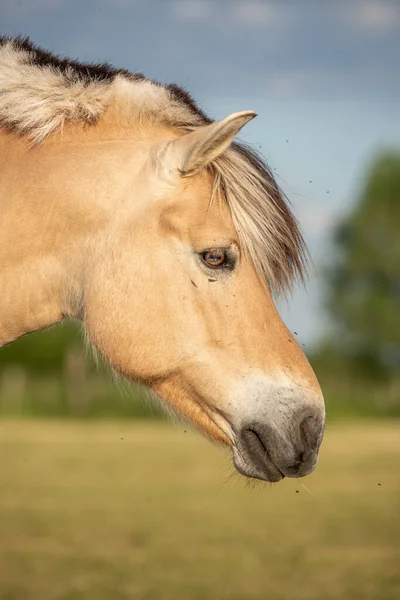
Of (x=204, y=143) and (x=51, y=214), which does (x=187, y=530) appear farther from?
(x=204, y=143)

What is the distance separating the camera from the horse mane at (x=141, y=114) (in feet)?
12.0

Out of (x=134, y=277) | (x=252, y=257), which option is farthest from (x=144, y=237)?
(x=252, y=257)

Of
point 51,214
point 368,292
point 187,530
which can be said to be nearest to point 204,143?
point 51,214

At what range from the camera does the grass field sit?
7.83m

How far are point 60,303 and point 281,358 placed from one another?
1.02 m

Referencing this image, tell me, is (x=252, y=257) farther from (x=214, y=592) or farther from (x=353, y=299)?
(x=353, y=299)

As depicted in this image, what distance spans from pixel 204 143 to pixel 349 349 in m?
47.9

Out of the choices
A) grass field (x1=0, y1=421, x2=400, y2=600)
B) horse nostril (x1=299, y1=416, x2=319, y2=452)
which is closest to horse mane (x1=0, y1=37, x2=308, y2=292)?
horse nostril (x1=299, y1=416, x2=319, y2=452)

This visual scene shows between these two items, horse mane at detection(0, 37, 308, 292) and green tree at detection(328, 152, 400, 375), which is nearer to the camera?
horse mane at detection(0, 37, 308, 292)

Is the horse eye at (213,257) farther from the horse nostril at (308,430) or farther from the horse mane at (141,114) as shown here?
the horse nostril at (308,430)

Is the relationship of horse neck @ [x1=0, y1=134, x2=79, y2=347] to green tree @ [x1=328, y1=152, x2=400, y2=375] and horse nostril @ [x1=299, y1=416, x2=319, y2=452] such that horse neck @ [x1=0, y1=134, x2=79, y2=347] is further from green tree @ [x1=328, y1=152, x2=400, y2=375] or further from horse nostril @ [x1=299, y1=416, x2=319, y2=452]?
green tree @ [x1=328, y1=152, x2=400, y2=375]

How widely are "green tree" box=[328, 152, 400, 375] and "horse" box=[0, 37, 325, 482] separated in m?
44.3

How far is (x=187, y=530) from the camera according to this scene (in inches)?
426

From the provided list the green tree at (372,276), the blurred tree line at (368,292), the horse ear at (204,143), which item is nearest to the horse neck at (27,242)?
the horse ear at (204,143)
